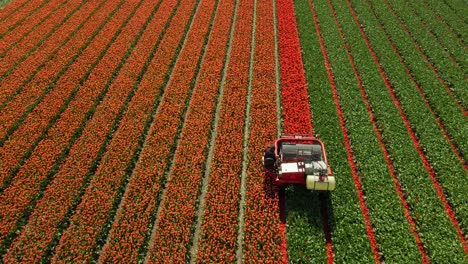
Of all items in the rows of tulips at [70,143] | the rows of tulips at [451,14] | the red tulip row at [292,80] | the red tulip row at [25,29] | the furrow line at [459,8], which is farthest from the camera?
the furrow line at [459,8]

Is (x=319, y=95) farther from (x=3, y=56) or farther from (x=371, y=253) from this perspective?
(x=3, y=56)

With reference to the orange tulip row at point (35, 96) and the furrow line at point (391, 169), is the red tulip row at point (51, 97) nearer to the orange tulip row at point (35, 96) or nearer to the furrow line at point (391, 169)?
the orange tulip row at point (35, 96)

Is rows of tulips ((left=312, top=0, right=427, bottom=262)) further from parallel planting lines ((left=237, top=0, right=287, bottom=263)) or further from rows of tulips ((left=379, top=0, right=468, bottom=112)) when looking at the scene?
rows of tulips ((left=379, top=0, right=468, bottom=112))

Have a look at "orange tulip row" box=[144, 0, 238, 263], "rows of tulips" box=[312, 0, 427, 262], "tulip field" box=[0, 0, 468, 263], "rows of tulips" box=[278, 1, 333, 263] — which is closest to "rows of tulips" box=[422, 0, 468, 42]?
"tulip field" box=[0, 0, 468, 263]

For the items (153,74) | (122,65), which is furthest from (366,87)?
(122,65)

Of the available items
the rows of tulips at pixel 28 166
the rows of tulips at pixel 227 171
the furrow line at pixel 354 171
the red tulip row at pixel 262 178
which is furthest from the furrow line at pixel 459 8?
the rows of tulips at pixel 28 166

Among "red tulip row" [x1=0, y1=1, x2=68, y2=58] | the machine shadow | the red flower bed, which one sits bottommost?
the machine shadow
